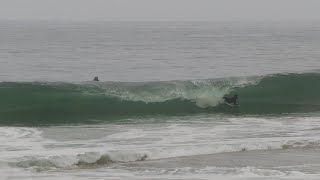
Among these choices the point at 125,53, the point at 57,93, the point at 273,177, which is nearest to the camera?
the point at 273,177

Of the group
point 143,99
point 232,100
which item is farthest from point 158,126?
point 143,99

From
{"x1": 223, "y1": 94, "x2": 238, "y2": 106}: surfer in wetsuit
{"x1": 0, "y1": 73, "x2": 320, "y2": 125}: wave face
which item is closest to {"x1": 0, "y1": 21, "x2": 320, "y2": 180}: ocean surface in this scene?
{"x1": 0, "y1": 73, "x2": 320, "y2": 125}: wave face

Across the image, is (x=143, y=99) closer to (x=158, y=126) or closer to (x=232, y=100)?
(x=232, y=100)

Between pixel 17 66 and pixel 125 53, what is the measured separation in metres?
16.4

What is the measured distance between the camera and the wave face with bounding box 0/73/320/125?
24.2 meters

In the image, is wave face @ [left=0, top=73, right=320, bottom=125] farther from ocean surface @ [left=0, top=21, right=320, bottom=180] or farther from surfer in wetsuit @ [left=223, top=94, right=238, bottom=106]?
surfer in wetsuit @ [left=223, top=94, right=238, bottom=106]

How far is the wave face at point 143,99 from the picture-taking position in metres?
24.2

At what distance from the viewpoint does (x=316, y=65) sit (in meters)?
45.1

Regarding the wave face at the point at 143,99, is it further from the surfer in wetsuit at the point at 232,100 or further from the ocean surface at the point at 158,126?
the surfer in wetsuit at the point at 232,100

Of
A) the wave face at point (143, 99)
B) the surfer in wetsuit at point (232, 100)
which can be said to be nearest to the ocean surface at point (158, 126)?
the wave face at point (143, 99)

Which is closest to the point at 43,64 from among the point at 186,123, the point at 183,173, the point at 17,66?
the point at 17,66

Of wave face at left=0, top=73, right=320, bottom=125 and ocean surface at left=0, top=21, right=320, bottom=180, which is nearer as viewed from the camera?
ocean surface at left=0, top=21, right=320, bottom=180

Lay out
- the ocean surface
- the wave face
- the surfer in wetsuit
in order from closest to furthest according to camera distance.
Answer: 1. the ocean surface
2. the wave face
3. the surfer in wetsuit

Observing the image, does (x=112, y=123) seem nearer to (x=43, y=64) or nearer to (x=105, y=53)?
(x=43, y=64)
